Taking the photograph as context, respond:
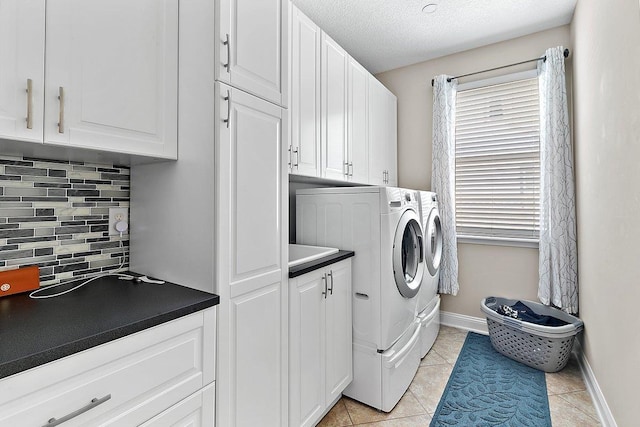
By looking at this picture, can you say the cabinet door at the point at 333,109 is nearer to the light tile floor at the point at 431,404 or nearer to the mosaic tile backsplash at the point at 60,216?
the mosaic tile backsplash at the point at 60,216

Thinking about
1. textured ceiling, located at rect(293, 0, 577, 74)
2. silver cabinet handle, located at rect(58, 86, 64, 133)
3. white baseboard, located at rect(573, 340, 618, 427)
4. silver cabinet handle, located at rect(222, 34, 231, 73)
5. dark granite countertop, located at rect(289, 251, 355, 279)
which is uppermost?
textured ceiling, located at rect(293, 0, 577, 74)

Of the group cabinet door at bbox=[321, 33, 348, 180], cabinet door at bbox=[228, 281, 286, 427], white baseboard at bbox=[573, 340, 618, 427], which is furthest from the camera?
cabinet door at bbox=[321, 33, 348, 180]

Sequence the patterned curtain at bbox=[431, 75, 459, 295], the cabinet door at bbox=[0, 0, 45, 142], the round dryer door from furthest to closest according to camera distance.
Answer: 1. the patterned curtain at bbox=[431, 75, 459, 295]
2. the round dryer door
3. the cabinet door at bbox=[0, 0, 45, 142]

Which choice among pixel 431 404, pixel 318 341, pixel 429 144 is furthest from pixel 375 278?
pixel 429 144

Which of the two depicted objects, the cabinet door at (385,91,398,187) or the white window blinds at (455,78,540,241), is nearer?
the white window blinds at (455,78,540,241)

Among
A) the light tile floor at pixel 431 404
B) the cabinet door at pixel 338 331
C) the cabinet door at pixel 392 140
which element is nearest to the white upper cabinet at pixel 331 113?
the cabinet door at pixel 392 140

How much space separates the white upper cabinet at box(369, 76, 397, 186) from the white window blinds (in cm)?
60

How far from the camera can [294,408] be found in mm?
1491

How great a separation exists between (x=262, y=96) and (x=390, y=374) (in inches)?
65.2

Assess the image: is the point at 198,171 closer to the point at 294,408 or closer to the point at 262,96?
the point at 262,96

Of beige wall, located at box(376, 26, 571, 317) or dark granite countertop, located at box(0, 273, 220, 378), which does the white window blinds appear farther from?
dark granite countertop, located at box(0, 273, 220, 378)

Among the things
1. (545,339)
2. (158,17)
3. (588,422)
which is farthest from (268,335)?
(545,339)

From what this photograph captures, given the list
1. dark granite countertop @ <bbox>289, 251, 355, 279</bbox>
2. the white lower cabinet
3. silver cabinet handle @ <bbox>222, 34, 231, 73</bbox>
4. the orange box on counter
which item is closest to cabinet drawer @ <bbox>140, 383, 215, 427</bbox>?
the white lower cabinet

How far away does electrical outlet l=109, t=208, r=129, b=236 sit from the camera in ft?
4.70
